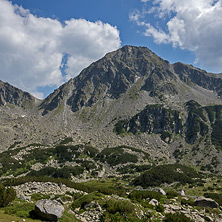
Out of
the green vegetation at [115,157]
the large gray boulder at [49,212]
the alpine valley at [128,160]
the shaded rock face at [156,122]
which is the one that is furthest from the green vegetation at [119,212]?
the shaded rock face at [156,122]

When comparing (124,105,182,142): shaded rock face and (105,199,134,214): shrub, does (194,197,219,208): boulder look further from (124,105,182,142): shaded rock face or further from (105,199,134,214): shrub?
(124,105,182,142): shaded rock face

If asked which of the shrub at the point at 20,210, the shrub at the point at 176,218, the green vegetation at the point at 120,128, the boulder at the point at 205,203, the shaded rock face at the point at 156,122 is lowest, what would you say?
the shrub at the point at 20,210

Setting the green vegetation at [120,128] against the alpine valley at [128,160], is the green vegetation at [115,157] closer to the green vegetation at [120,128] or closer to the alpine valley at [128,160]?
the alpine valley at [128,160]

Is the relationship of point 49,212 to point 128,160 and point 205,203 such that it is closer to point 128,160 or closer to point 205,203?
point 205,203

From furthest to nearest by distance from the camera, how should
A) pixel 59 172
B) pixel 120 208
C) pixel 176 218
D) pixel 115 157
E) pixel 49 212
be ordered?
pixel 115 157 → pixel 59 172 → pixel 120 208 → pixel 176 218 → pixel 49 212

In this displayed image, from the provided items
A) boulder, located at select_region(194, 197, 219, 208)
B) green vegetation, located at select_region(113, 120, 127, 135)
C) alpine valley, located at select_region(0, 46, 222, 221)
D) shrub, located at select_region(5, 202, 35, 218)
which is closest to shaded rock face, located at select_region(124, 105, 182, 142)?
alpine valley, located at select_region(0, 46, 222, 221)

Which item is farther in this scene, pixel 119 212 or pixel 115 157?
pixel 115 157

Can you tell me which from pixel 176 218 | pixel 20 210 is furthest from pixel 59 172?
pixel 176 218

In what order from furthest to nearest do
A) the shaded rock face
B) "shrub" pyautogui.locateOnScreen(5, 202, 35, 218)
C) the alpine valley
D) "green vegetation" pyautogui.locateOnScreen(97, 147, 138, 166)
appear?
the shaded rock face < "green vegetation" pyautogui.locateOnScreen(97, 147, 138, 166) < the alpine valley < "shrub" pyautogui.locateOnScreen(5, 202, 35, 218)

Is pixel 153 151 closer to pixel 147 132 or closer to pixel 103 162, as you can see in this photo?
pixel 147 132

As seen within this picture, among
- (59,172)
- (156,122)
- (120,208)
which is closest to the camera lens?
(120,208)

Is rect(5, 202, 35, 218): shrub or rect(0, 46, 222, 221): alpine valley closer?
rect(5, 202, 35, 218): shrub

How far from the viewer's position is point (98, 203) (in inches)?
876

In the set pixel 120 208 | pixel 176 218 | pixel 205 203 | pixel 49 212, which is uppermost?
pixel 205 203
